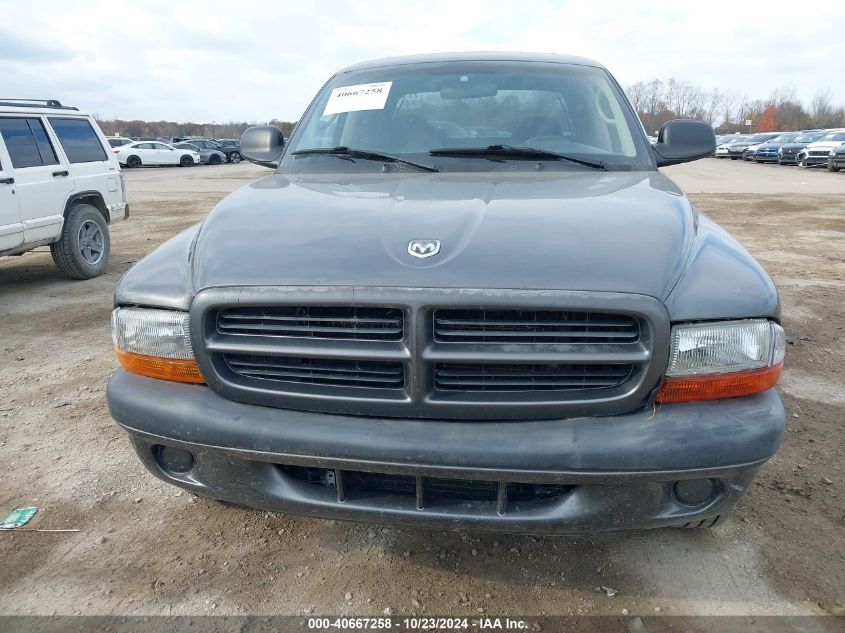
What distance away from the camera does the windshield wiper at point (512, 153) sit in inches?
111

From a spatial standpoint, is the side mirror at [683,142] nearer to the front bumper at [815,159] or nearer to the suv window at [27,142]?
the suv window at [27,142]

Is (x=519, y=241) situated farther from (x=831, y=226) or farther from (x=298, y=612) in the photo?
(x=831, y=226)

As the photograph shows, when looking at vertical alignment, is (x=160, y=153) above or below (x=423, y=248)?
below

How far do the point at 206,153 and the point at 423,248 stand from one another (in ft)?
129

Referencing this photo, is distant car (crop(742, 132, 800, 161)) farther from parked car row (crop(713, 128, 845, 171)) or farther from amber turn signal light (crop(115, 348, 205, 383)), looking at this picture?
amber turn signal light (crop(115, 348, 205, 383))

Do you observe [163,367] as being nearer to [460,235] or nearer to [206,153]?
[460,235]

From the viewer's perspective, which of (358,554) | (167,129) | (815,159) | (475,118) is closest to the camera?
(358,554)

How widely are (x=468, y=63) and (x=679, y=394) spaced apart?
223cm

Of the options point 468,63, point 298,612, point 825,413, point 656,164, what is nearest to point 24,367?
point 298,612

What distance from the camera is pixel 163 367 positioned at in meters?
2.06

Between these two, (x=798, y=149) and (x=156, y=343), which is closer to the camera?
(x=156, y=343)

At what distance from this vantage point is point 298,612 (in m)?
2.16

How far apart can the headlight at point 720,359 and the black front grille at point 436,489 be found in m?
0.45

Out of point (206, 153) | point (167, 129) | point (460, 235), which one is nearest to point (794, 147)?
point (206, 153)
